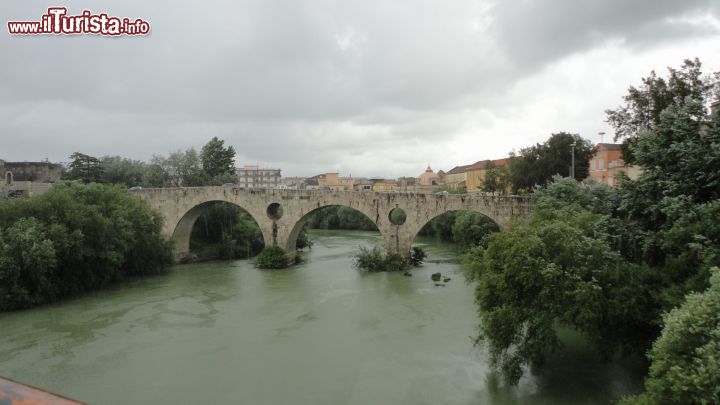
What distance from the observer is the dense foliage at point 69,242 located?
1719 centimetres

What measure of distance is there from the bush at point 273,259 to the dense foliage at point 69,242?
19.3 ft

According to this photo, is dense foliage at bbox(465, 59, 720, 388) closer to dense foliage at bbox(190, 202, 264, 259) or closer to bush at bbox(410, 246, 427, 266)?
bush at bbox(410, 246, 427, 266)

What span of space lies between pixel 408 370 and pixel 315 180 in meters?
74.3

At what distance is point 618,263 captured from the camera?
390 inches

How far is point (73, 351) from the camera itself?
44.7 ft

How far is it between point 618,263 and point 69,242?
64.3ft

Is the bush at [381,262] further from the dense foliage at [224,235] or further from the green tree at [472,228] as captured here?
the dense foliage at [224,235]

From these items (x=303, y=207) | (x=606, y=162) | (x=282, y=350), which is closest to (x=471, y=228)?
(x=303, y=207)

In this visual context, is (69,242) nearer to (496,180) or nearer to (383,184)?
(496,180)

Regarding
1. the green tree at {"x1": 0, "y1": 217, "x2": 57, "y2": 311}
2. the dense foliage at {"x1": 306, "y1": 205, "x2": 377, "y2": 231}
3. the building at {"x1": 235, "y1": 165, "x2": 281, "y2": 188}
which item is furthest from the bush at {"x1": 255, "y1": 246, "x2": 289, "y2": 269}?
the building at {"x1": 235, "y1": 165, "x2": 281, "y2": 188}

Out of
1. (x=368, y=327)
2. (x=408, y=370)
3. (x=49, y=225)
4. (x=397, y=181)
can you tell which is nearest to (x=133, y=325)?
(x=49, y=225)

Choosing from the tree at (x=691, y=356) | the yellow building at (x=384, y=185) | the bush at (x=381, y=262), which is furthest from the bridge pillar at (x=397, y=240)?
the yellow building at (x=384, y=185)

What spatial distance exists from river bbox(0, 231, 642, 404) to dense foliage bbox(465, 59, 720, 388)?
1270 millimetres

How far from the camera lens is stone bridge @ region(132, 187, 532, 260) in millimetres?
21391
